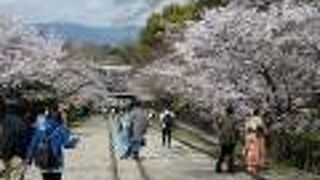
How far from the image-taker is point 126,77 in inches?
7495

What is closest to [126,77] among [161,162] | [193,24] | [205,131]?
[205,131]

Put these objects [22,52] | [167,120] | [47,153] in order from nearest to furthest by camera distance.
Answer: [47,153], [167,120], [22,52]

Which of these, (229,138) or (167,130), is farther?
(167,130)

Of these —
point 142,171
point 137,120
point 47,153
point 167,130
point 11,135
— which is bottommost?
point 167,130

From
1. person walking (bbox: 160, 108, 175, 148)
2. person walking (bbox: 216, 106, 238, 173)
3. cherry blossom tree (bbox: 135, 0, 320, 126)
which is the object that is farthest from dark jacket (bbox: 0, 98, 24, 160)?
person walking (bbox: 160, 108, 175, 148)

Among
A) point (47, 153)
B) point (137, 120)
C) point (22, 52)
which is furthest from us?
point (22, 52)

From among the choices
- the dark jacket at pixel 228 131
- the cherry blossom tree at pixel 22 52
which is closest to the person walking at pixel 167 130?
the dark jacket at pixel 228 131

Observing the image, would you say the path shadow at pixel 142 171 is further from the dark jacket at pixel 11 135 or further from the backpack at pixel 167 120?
the backpack at pixel 167 120

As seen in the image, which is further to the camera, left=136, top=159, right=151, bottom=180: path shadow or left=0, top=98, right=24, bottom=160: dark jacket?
left=136, top=159, right=151, bottom=180: path shadow

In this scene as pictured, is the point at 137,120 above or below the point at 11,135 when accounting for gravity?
below

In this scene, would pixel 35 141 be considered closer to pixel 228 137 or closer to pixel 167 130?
pixel 228 137

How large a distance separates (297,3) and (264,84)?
3.42 m

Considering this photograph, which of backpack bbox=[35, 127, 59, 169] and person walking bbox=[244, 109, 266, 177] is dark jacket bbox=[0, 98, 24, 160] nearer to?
backpack bbox=[35, 127, 59, 169]

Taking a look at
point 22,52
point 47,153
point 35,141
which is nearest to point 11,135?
point 35,141
